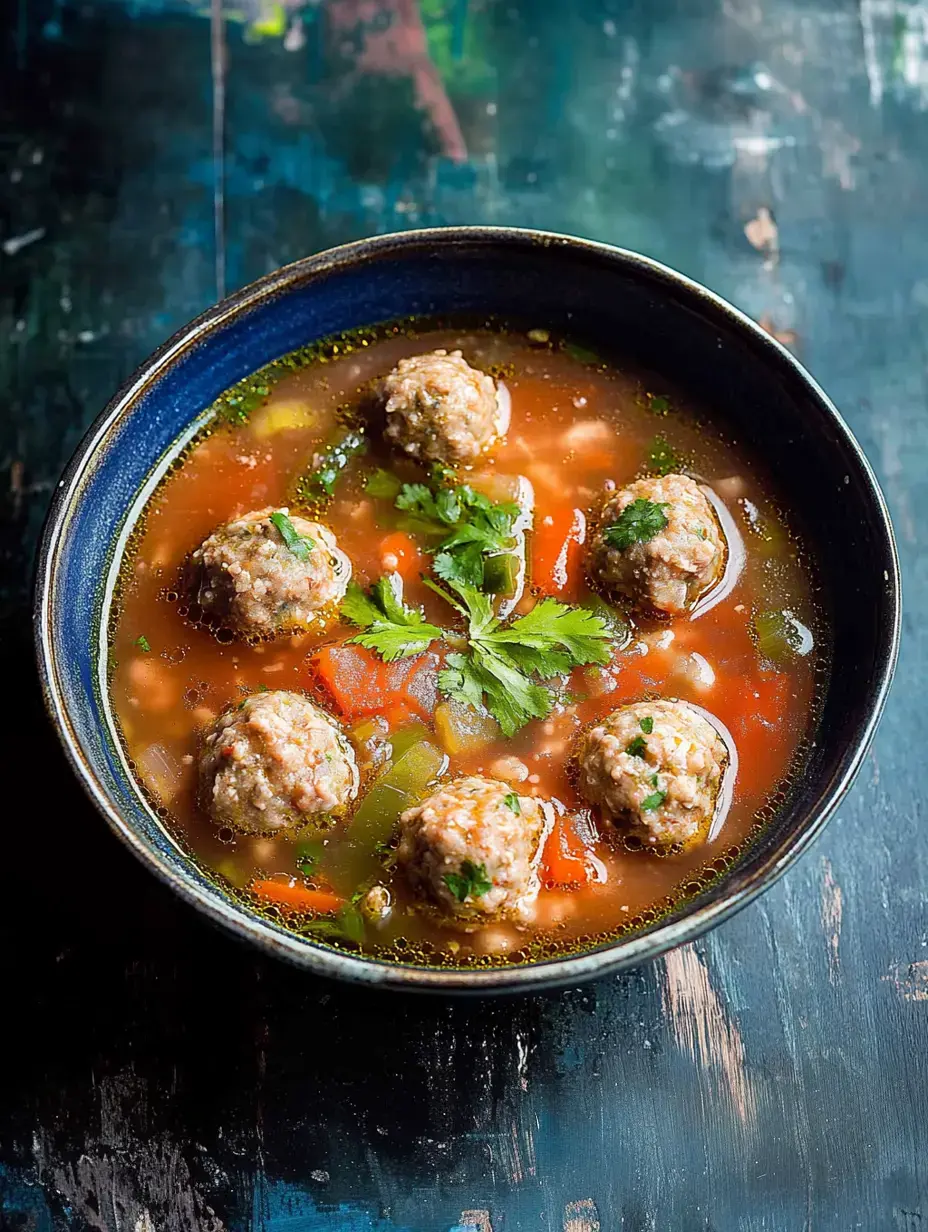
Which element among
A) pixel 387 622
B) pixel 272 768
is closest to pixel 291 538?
pixel 387 622

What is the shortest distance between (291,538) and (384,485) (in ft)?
1.67

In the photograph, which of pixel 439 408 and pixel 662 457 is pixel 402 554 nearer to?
pixel 439 408

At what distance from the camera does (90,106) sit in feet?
18.8

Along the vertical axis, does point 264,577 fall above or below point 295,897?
above

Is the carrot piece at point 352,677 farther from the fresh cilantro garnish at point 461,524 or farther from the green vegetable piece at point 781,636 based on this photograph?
the green vegetable piece at point 781,636

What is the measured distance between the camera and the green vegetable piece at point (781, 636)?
4.54 metres

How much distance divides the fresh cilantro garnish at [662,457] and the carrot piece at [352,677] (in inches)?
49.5

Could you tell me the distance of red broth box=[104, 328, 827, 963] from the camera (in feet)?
14.0

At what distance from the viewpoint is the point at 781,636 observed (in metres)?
4.56

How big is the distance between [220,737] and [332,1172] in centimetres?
162

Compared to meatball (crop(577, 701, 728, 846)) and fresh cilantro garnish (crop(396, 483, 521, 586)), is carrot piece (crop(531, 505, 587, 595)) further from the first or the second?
meatball (crop(577, 701, 728, 846))

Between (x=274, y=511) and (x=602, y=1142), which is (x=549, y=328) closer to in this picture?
(x=274, y=511)

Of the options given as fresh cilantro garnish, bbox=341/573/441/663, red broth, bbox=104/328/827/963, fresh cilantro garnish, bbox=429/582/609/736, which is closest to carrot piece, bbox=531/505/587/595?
red broth, bbox=104/328/827/963

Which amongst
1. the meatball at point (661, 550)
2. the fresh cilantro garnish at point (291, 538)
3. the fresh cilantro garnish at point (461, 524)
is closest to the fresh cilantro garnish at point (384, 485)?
the fresh cilantro garnish at point (461, 524)
